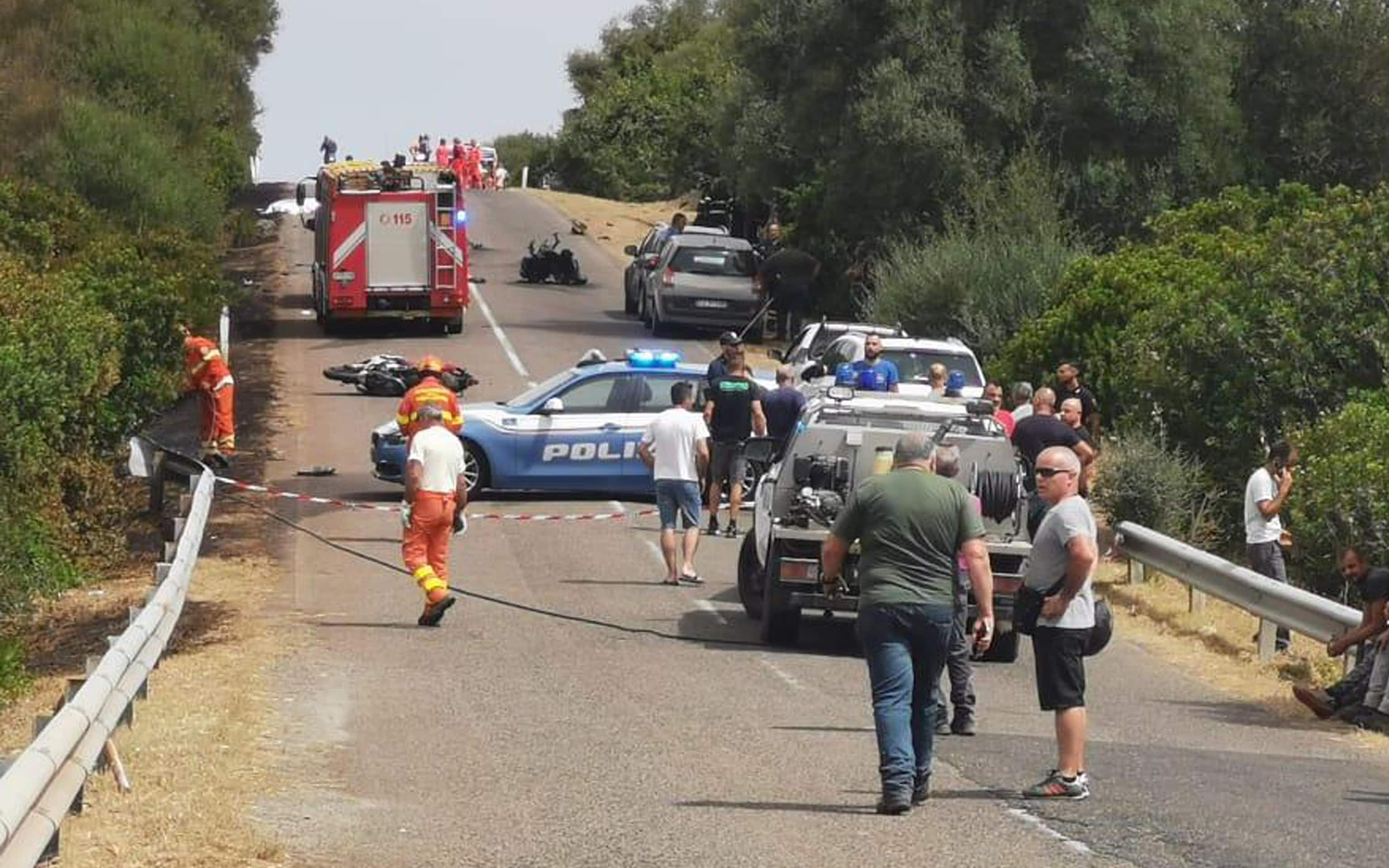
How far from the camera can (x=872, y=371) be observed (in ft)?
74.6

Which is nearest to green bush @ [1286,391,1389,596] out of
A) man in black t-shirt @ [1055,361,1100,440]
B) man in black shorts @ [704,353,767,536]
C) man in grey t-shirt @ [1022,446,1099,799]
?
man in black t-shirt @ [1055,361,1100,440]

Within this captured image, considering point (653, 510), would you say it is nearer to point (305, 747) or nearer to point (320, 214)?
point (305, 747)

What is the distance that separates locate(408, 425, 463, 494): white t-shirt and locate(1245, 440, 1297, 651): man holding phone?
20.2ft

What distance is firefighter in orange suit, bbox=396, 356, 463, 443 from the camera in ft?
62.3

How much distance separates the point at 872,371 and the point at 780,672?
673cm

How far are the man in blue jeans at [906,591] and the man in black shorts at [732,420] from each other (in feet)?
38.4

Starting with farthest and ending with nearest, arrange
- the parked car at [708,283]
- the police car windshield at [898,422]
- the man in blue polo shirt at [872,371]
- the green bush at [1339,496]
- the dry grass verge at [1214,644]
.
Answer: the parked car at [708,283]
the man in blue polo shirt at [872,371]
the green bush at [1339,496]
the police car windshield at [898,422]
the dry grass verge at [1214,644]

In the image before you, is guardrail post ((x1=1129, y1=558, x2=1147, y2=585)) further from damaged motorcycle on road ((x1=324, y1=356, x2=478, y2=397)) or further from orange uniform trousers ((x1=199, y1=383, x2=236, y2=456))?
damaged motorcycle on road ((x1=324, y1=356, x2=478, y2=397))

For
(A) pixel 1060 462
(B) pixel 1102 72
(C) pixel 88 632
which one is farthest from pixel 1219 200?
(A) pixel 1060 462

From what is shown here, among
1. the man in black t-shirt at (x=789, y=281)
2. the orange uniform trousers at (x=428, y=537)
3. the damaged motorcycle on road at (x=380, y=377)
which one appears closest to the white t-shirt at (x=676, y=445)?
the orange uniform trousers at (x=428, y=537)

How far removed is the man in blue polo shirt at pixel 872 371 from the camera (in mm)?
22062

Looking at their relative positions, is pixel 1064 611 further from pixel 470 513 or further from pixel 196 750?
pixel 470 513

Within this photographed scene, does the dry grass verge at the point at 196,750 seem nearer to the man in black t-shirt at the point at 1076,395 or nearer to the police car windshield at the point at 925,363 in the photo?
the man in black t-shirt at the point at 1076,395

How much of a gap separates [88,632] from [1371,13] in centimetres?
2821
